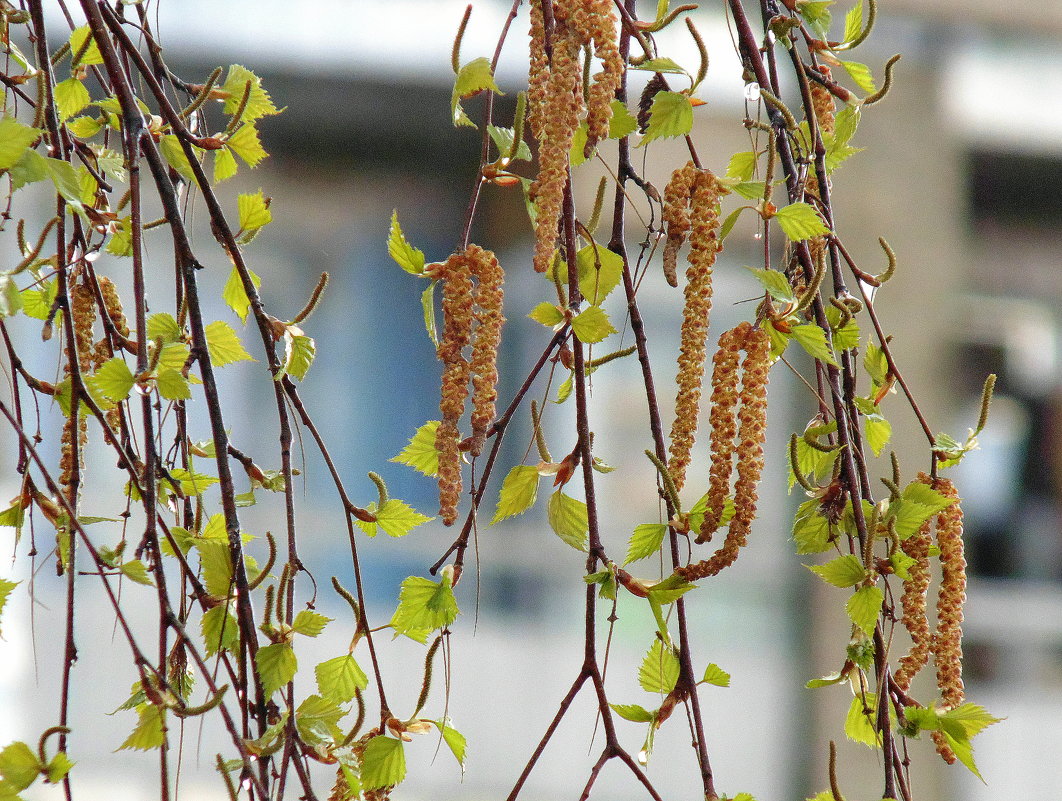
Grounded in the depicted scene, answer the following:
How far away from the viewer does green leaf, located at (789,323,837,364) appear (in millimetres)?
338

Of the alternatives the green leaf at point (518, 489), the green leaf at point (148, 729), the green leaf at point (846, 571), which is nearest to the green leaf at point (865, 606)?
the green leaf at point (846, 571)

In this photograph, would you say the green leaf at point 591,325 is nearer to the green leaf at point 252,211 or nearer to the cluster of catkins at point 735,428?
the cluster of catkins at point 735,428

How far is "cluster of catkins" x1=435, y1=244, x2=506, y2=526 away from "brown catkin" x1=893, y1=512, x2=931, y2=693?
15 cm

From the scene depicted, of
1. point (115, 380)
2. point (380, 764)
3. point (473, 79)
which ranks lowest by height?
point (380, 764)

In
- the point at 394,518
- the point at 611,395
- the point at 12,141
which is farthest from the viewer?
the point at 611,395

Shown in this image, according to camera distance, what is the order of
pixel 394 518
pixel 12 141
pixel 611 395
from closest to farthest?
1. pixel 12 141
2. pixel 394 518
3. pixel 611 395

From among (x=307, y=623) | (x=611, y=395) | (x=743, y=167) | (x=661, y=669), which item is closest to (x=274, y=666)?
(x=307, y=623)

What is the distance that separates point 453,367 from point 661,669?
4.9 inches

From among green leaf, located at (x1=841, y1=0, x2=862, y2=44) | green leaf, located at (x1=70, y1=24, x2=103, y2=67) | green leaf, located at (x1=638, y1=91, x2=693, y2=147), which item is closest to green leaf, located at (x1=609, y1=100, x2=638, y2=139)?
green leaf, located at (x1=638, y1=91, x2=693, y2=147)

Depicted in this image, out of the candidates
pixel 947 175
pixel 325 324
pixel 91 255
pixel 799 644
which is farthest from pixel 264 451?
pixel 91 255

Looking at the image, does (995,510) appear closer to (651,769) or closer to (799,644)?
(799,644)

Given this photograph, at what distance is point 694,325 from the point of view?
350 millimetres

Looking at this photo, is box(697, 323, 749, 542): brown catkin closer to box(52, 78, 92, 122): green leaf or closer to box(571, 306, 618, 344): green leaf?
box(571, 306, 618, 344): green leaf

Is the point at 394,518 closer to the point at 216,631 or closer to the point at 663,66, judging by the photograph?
the point at 216,631
